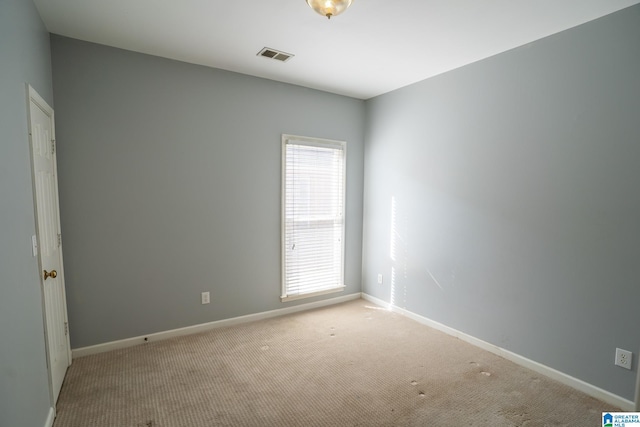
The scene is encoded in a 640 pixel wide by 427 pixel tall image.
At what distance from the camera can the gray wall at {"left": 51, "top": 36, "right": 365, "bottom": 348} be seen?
9.18 feet

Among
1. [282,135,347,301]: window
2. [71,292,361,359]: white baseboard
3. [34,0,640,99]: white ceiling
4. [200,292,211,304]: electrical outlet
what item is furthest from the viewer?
[282,135,347,301]: window

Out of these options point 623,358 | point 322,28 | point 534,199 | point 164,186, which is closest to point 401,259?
point 534,199

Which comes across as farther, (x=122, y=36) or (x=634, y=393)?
(x=122, y=36)

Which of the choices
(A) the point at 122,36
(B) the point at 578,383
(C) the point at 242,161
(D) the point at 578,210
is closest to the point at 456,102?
(D) the point at 578,210

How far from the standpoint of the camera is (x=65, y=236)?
2754 mm

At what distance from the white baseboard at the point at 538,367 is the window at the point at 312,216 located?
3.82 feet

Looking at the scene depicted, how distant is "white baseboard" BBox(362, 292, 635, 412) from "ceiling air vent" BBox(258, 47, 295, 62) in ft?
10.3

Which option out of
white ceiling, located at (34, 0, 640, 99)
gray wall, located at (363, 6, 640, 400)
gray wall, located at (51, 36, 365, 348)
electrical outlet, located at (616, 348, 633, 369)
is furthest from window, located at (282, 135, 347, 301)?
electrical outlet, located at (616, 348, 633, 369)

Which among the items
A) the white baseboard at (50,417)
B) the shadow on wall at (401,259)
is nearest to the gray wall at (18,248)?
the white baseboard at (50,417)

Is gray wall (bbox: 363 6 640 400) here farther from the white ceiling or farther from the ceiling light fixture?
the ceiling light fixture

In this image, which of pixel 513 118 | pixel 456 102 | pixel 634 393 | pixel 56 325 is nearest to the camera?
pixel 634 393

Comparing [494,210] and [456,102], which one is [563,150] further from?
[456,102]

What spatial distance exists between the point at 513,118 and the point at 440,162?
0.81 metres

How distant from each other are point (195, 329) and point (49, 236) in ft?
5.29
